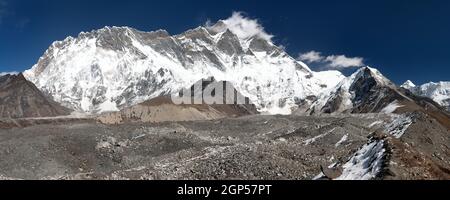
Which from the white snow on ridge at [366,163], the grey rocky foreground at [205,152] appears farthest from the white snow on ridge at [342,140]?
the white snow on ridge at [366,163]

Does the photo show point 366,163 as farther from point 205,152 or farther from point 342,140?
point 342,140

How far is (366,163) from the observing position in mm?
28656

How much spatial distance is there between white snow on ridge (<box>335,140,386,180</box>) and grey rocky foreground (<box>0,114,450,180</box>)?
0.26 m

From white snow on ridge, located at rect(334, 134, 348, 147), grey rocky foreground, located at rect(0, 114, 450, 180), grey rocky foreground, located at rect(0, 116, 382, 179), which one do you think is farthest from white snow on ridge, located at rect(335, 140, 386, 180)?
white snow on ridge, located at rect(334, 134, 348, 147)

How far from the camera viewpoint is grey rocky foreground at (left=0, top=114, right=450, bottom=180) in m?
35.9

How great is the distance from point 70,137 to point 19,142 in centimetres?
620

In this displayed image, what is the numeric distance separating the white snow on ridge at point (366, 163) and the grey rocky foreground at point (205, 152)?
0.87 feet

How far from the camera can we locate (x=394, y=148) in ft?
90.8

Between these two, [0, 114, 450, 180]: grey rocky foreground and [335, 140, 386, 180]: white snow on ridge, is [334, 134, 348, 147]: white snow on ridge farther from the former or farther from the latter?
[335, 140, 386, 180]: white snow on ridge

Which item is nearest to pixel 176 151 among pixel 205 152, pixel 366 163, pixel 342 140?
pixel 205 152
